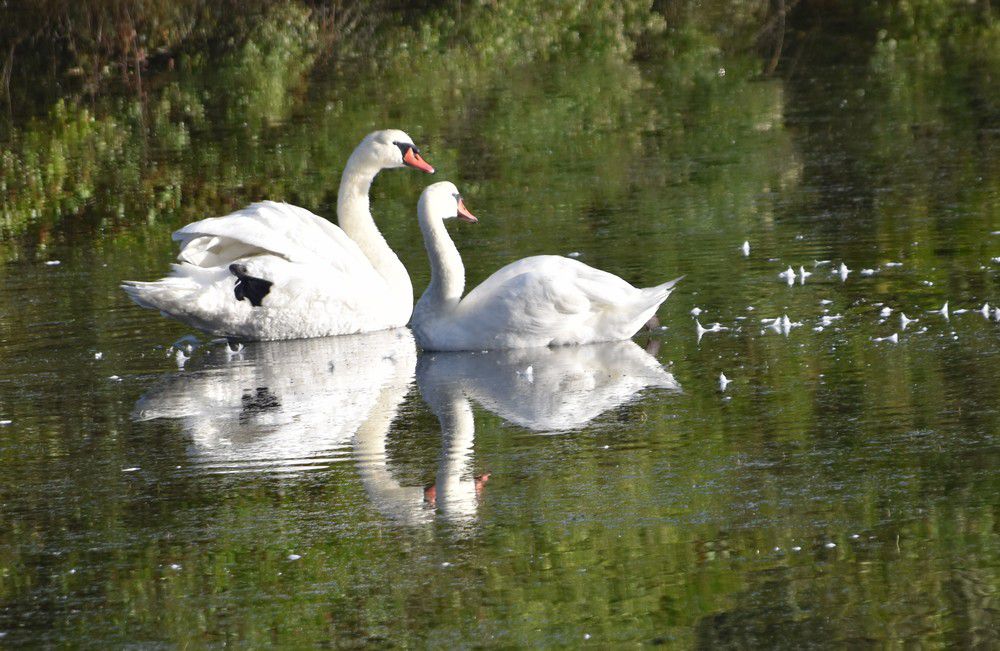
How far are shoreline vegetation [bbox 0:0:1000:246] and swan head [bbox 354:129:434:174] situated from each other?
619 centimetres

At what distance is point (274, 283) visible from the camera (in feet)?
35.1

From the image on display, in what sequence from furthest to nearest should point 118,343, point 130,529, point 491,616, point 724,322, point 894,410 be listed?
point 118,343 → point 724,322 → point 894,410 → point 130,529 → point 491,616

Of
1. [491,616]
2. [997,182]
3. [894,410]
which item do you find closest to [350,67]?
[997,182]

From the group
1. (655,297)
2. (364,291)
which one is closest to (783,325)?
(655,297)

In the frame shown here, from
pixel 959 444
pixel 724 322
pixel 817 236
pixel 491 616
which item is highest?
pixel 817 236

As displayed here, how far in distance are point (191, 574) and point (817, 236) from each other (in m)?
7.45

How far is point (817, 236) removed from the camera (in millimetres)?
12812

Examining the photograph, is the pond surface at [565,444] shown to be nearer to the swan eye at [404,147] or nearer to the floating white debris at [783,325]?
the floating white debris at [783,325]

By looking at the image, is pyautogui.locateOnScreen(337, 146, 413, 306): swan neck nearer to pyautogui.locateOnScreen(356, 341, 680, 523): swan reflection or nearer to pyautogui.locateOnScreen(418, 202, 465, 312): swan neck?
pyautogui.locateOnScreen(418, 202, 465, 312): swan neck

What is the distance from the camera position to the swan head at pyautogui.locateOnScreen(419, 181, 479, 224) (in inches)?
427

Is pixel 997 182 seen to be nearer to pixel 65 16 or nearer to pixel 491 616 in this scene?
pixel 491 616

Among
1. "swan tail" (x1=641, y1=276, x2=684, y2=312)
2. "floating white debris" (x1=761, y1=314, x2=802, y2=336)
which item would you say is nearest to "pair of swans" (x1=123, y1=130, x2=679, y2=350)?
"swan tail" (x1=641, y1=276, x2=684, y2=312)

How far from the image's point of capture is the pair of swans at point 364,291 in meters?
9.94

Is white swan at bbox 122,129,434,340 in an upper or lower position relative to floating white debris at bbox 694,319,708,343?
upper
